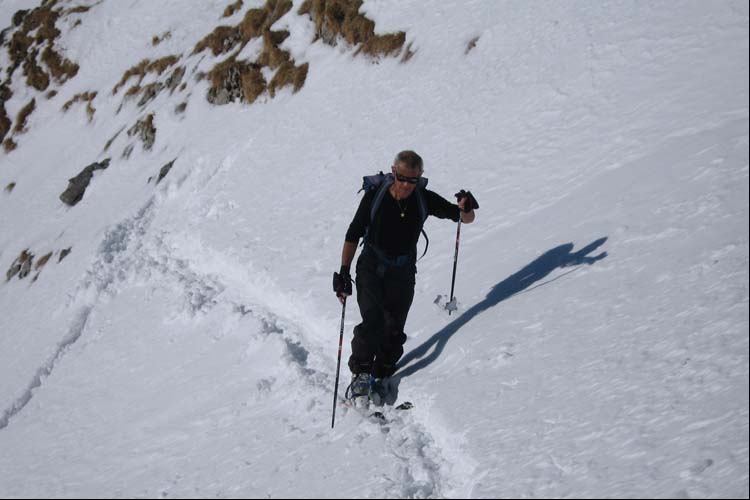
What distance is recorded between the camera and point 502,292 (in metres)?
7.62

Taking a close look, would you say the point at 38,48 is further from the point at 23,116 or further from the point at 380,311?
the point at 380,311

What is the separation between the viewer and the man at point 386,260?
6332 millimetres

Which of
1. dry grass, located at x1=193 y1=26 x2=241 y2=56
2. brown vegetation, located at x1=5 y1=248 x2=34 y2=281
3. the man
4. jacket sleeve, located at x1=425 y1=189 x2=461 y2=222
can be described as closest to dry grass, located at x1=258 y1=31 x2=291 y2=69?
dry grass, located at x1=193 y1=26 x2=241 y2=56

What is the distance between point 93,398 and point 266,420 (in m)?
4.18

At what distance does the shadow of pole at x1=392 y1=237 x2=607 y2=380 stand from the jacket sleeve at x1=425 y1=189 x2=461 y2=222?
125 centimetres

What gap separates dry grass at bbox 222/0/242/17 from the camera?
967 inches

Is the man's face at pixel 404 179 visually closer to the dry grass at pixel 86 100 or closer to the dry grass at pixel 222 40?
the dry grass at pixel 222 40

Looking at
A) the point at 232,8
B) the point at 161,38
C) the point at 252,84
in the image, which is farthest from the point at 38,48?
the point at 252,84

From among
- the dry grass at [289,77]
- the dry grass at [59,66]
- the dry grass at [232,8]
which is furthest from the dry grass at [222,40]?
the dry grass at [59,66]

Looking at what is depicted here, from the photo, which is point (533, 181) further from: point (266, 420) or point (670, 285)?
point (266, 420)

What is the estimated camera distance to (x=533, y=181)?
374 inches

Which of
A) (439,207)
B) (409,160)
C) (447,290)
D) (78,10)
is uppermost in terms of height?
(78,10)

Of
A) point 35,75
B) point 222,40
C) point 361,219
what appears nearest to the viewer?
point 361,219

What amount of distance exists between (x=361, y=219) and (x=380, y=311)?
1001mm
